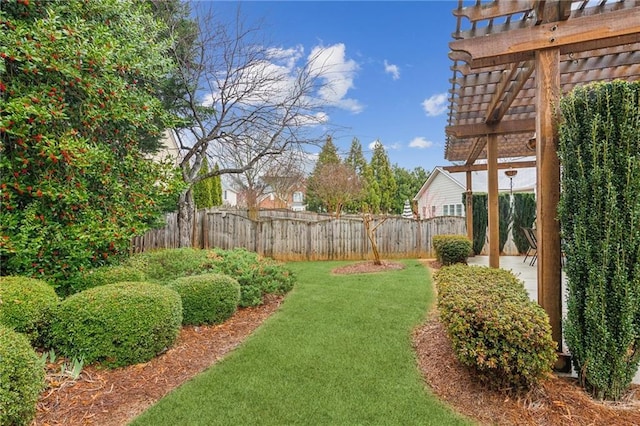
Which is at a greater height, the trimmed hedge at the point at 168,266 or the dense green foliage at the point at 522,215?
the dense green foliage at the point at 522,215

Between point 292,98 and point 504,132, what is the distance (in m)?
4.70

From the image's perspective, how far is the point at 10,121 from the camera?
10.6ft

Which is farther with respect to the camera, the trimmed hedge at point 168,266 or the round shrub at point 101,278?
the trimmed hedge at point 168,266

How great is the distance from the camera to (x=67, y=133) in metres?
3.66

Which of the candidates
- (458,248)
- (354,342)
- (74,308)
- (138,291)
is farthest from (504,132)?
(74,308)

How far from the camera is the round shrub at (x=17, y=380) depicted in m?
Result: 1.97

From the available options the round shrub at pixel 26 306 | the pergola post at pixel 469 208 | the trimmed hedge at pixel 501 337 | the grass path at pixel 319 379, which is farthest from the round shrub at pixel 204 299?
the pergola post at pixel 469 208

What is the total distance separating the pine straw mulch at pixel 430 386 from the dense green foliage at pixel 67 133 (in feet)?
4.99

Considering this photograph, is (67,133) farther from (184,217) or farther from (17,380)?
(184,217)

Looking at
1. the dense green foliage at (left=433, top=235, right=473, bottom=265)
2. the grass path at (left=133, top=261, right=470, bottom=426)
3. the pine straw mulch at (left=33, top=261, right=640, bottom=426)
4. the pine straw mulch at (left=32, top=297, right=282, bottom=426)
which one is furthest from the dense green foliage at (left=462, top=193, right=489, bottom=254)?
the pine straw mulch at (left=32, top=297, right=282, bottom=426)

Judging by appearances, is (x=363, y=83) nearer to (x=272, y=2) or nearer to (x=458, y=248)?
(x=272, y=2)

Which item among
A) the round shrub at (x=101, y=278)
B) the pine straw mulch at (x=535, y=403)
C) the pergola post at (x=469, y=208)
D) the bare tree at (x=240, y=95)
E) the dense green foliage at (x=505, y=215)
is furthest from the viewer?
the dense green foliage at (x=505, y=215)

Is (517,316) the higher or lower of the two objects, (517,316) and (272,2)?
the lower

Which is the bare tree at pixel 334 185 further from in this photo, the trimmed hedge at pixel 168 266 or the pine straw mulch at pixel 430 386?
the pine straw mulch at pixel 430 386
